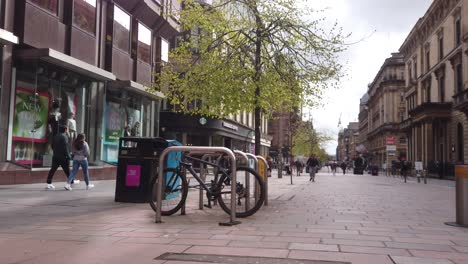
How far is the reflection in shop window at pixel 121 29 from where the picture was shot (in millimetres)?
20438

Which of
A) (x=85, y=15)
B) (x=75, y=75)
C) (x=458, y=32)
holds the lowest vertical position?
(x=75, y=75)

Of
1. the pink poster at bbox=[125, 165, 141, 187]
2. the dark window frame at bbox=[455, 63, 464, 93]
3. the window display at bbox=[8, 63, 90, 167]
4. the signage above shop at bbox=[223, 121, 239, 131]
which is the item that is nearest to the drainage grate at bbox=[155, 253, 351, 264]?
the pink poster at bbox=[125, 165, 141, 187]

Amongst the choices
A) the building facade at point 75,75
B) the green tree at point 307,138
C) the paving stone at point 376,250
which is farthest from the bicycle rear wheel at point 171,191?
the green tree at point 307,138

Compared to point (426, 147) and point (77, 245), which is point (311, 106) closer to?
point (77, 245)

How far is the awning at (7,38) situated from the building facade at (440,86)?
90.6ft

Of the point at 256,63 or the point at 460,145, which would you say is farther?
the point at 460,145

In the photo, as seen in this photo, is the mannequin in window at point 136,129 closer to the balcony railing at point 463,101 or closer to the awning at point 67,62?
the awning at point 67,62

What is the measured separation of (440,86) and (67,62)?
3501cm

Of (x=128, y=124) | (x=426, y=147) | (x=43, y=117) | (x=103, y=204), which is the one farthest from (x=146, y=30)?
(x=426, y=147)

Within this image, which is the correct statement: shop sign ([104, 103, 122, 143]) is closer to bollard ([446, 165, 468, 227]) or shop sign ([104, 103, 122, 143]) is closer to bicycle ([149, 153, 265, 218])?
bicycle ([149, 153, 265, 218])

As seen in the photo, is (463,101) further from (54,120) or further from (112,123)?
(54,120)

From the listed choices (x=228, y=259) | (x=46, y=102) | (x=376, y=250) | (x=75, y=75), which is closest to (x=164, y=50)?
(x=75, y=75)

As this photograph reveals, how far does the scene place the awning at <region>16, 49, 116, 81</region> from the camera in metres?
14.5

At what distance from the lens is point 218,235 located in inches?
235
